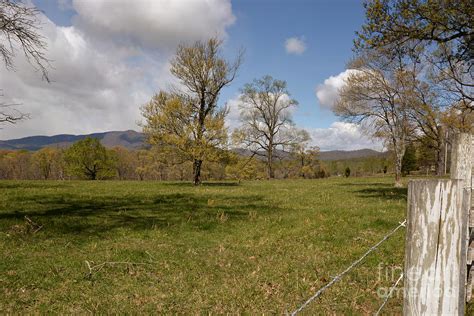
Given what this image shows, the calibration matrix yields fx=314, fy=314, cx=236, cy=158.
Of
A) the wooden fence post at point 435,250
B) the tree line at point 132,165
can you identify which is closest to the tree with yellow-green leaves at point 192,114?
the tree line at point 132,165

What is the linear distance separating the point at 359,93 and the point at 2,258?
2689cm

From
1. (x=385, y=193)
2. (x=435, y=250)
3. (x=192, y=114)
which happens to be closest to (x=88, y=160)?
(x=192, y=114)

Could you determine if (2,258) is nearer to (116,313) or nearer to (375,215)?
(116,313)

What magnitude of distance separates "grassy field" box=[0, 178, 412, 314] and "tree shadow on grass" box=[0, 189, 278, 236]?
5 centimetres

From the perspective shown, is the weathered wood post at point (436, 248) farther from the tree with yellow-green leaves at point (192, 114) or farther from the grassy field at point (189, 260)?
the tree with yellow-green leaves at point (192, 114)

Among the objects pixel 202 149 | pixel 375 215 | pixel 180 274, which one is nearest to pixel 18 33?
pixel 180 274

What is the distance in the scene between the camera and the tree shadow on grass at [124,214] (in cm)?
1008

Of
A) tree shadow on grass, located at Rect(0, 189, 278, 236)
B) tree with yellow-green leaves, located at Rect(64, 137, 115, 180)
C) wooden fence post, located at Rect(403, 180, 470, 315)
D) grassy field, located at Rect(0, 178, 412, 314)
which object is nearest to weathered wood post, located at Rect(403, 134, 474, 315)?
wooden fence post, located at Rect(403, 180, 470, 315)

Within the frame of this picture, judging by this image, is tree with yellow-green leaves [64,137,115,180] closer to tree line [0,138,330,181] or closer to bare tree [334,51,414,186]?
tree line [0,138,330,181]

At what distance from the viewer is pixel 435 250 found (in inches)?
84.9

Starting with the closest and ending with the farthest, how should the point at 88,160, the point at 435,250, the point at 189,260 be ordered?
the point at 435,250 < the point at 189,260 < the point at 88,160

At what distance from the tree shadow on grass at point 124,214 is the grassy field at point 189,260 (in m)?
0.05

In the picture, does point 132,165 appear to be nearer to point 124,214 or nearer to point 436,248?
point 124,214

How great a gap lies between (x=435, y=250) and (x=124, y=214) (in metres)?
11.6
